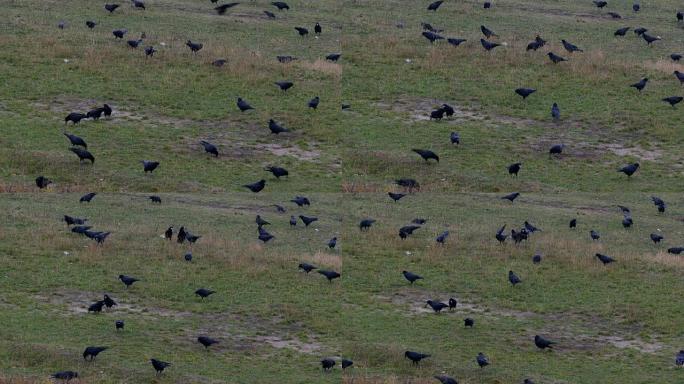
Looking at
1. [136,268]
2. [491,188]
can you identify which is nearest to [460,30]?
[491,188]

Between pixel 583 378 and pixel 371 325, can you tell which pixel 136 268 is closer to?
pixel 371 325

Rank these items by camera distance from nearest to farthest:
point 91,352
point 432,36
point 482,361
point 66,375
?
point 66,375, point 91,352, point 482,361, point 432,36

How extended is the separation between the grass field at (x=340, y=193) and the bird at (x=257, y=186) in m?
0.63

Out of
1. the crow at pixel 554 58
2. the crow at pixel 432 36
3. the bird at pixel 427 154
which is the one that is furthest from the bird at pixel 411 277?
the crow at pixel 432 36

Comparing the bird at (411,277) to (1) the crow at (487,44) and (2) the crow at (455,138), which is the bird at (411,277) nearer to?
(2) the crow at (455,138)

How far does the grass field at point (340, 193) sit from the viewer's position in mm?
43375

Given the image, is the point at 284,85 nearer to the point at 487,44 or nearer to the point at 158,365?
the point at 487,44

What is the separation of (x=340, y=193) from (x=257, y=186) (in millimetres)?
3028

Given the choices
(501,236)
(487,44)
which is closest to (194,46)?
(487,44)

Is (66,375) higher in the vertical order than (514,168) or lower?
lower

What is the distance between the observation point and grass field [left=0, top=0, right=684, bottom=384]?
43375mm

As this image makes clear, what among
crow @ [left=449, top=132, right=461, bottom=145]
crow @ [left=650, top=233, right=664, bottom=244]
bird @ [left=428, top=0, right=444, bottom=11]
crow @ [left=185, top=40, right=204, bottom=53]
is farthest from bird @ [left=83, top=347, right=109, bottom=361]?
bird @ [left=428, top=0, right=444, bottom=11]

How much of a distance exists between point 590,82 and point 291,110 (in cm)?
1162

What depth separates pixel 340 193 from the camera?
53062 millimetres
